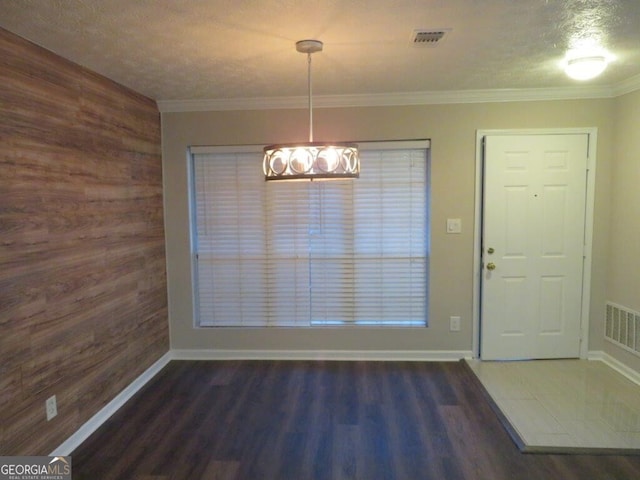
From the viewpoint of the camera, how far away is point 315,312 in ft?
13.0

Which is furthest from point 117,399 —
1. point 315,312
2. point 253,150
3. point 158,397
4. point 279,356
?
point 253,150

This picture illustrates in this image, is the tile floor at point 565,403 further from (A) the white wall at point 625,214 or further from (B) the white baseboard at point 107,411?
(B) the white baseboard at point 107,411

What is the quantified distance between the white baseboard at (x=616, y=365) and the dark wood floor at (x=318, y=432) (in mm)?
1202

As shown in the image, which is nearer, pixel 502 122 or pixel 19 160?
pixel 19 160

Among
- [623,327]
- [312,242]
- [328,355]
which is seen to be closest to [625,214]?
[623,327]

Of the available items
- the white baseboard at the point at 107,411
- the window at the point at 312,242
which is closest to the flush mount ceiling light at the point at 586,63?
the window at the point at 312,242

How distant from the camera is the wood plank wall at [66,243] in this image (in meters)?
2.12

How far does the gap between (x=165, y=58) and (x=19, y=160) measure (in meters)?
1.03

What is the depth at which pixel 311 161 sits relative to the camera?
→ 1974mm

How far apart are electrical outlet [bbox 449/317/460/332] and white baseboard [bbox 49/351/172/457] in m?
2.69

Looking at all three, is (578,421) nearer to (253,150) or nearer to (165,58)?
(253,150)

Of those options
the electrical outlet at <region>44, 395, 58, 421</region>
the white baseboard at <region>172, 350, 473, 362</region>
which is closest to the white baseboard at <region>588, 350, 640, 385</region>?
the white baseboard at <region>172, 350, 473, 362</region>

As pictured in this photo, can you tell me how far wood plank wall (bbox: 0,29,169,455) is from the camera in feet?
6.97

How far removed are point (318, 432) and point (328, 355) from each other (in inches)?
48.4
